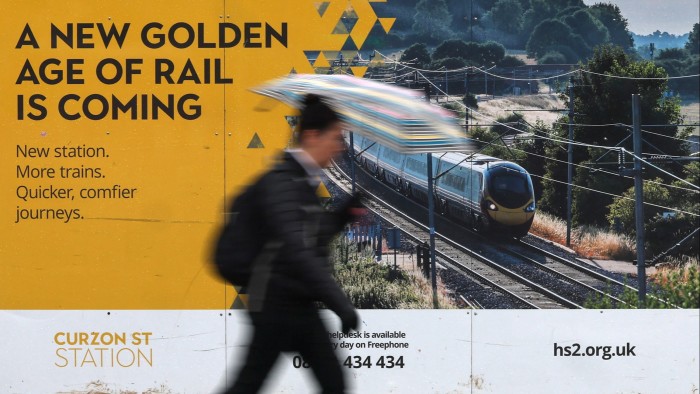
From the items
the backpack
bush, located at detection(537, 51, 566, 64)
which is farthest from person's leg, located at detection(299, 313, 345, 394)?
bush, located at detection(537, 51, 566, 64)

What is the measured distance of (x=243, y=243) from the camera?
13.9 feet

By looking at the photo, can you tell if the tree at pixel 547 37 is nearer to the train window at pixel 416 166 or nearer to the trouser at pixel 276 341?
the train window at pixel 416 166

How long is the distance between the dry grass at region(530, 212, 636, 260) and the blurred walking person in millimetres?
2794

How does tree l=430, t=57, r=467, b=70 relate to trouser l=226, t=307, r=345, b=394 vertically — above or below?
above

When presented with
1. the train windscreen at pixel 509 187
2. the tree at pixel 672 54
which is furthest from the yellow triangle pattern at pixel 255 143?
the tree at pixel 672 54

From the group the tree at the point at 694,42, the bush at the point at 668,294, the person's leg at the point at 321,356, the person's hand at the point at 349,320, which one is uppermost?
the tree at the point at 694,42

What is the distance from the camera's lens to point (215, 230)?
6.95 m

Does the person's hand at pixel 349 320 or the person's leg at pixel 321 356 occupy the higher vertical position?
the person's hand at pixel 349 320

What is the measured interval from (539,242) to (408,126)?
2404 mm

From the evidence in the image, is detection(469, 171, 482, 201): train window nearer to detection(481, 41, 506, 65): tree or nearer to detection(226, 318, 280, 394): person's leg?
detection(481, 41, 506, 65): tree

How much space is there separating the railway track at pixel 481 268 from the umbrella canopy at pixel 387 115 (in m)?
1.92

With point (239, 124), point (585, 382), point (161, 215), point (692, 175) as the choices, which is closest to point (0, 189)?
point (161, 215)

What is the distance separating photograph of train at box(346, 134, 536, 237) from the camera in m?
7.01

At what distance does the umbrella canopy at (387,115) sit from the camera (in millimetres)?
4828
